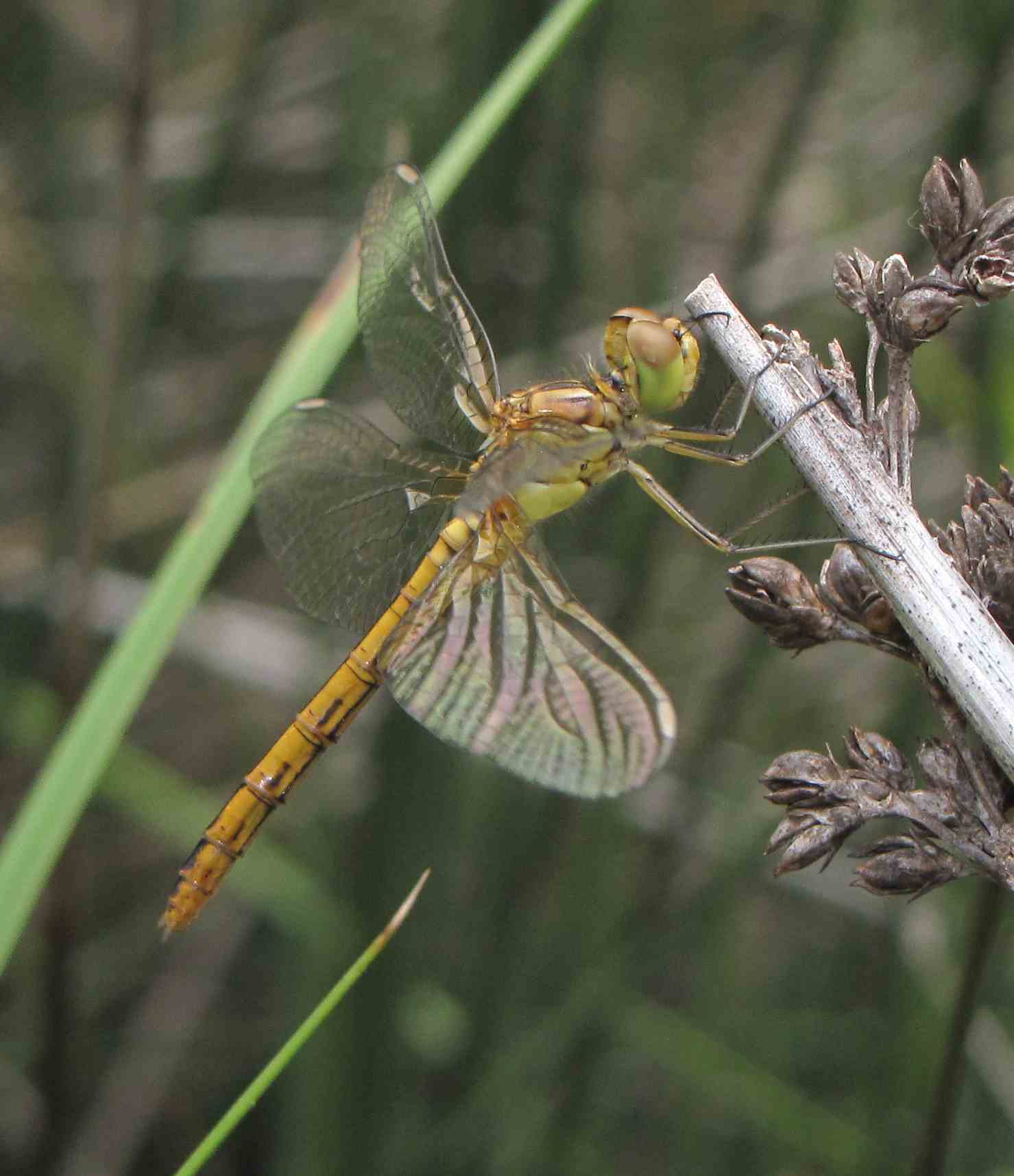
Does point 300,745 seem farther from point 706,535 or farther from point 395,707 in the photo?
point 395,707

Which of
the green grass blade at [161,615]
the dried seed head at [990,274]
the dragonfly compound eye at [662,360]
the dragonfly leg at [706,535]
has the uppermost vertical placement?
the dragonfly compound eye at [662,360]

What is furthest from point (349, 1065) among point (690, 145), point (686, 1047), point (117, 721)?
point (690, 145)

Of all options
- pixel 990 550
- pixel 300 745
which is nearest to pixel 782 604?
pixel 990 550

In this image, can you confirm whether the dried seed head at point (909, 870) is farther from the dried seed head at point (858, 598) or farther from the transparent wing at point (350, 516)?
the transparent wing at point (350, 516)

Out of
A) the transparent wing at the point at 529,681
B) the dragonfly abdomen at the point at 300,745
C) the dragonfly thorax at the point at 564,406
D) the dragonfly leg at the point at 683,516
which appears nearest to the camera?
the transparent wing at the point at 529,681

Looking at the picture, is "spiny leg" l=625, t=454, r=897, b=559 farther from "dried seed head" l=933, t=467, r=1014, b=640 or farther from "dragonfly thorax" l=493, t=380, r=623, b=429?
"dried seed head" l=933, t=467, r=1014, b=640

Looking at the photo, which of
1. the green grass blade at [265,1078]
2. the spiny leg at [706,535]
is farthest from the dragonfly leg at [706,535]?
the green grass blade at [265,1078]

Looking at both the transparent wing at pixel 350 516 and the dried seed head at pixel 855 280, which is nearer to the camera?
the dried seed head at pixel 855 280
